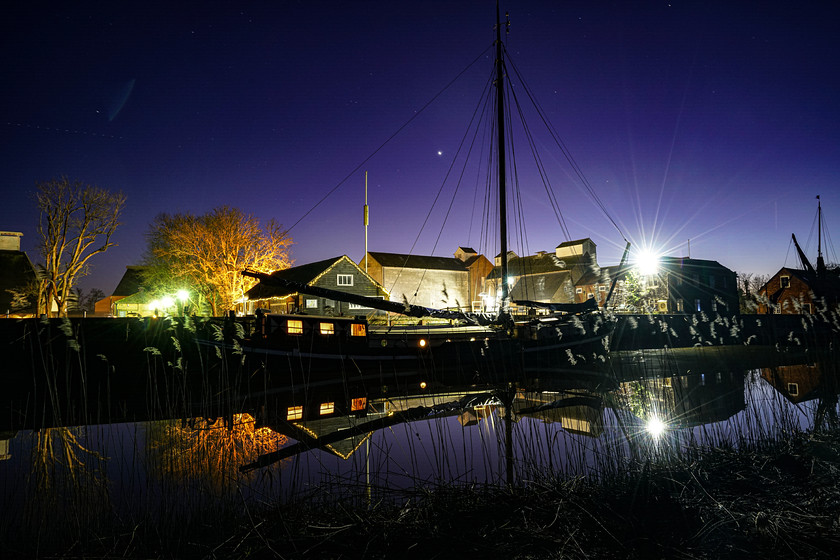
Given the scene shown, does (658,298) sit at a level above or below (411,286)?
below

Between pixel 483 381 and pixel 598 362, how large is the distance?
30.9 ft

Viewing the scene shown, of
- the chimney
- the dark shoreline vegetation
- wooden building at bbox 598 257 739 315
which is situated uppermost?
the chimney

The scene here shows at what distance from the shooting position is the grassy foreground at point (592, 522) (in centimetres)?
341

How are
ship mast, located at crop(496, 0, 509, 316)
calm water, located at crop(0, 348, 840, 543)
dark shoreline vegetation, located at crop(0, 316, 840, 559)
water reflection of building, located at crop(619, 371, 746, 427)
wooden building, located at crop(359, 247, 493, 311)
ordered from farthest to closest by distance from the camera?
wooden building, located at crop(359, 247, 493, 311)
ship mast, located at crop(496, 0, 509, 316)
water reflection of building, located at crop(619, 371, 746, 427)
calm water, located at crop(0, 348, 840, 543)
dark shoreline vegetation, located at crop(0, 316, 840, 559)

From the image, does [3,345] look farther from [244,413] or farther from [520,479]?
[520,479]

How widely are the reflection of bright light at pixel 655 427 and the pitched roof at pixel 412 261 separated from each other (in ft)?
186

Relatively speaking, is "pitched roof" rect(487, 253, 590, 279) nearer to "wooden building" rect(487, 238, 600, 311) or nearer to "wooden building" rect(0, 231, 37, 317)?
"wooden building" rect(487, 238, 600, 311)

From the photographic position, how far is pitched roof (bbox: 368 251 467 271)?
66.1 m

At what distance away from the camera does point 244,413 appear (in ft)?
35.9

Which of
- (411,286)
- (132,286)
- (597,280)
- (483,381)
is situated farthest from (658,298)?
(132,286)

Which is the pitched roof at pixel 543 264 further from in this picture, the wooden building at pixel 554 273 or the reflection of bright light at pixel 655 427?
the reflection of bright light at pixel 655 427

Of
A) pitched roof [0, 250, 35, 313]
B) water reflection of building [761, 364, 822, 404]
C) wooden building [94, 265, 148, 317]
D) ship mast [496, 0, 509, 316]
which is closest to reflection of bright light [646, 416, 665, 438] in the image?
water reflection of building [761, 364, 822, 404]

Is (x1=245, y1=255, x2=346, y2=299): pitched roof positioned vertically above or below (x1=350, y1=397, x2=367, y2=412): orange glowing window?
above

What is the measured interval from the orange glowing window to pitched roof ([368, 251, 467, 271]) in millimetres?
51893
